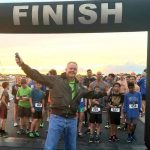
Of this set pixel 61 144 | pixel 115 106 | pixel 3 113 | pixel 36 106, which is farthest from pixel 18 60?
pixel 3 113

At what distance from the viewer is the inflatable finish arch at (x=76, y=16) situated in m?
7.22

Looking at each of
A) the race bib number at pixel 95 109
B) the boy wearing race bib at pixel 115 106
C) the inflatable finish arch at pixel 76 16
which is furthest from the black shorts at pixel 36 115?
the inflatable finish arch at pixel 76 16

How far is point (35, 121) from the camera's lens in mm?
9922

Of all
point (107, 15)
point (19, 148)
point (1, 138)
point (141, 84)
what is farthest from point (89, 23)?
point (141, 84)

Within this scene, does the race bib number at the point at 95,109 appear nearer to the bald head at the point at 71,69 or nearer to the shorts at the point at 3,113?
the shorts at the point at 3,113

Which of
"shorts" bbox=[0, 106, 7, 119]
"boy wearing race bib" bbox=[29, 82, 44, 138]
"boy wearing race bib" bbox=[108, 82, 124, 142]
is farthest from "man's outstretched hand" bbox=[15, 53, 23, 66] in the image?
"shorts" bbox=[0, 106, 7, 119]

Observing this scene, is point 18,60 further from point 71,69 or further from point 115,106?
point 115,106

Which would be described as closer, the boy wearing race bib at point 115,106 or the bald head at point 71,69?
the bald head at point 71,69

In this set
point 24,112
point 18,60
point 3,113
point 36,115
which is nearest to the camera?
point 18,60

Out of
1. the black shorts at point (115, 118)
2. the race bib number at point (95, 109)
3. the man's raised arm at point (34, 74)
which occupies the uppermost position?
the man's raised arm at point (34, 74)

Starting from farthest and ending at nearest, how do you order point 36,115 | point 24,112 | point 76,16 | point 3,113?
point 24,112
point 3,113
point 36,115
point 76,16

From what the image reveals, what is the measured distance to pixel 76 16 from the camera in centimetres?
731

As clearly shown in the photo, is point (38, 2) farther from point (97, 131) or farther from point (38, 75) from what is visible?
point (97, 131)

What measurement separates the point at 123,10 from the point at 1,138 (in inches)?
176
